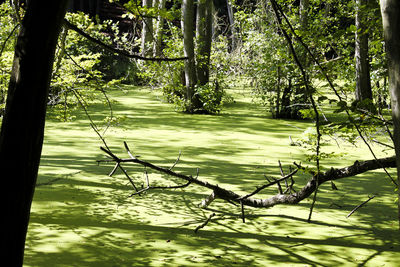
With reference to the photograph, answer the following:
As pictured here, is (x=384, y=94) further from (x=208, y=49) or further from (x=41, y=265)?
(x=41, y=265)

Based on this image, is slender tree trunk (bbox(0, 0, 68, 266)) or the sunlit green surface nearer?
slender tree trunk (bbox(0, 0, 68, 266))

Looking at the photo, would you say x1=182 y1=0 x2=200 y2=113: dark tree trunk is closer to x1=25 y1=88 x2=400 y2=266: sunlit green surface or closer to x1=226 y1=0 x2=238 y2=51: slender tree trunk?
x1=226 y1=0 x2=238 y2=51: slender tree trunk

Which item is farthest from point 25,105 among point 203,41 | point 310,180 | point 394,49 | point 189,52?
point 203,41

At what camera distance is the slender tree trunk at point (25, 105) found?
1498 millimetres

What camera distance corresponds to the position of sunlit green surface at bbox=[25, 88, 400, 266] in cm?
302

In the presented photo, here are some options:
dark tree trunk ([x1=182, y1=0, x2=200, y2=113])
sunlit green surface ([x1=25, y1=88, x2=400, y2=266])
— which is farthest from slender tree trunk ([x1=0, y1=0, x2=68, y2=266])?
dark tree trunk ([x1=182, y1=0, x2=200, y2=113])

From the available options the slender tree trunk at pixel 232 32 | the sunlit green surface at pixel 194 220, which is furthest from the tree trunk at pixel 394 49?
the slender tree trunk at pixel 232 32

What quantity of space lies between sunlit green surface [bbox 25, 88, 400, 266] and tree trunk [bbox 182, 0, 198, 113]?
3.70 meters

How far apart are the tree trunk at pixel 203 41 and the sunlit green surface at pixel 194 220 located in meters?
4.07

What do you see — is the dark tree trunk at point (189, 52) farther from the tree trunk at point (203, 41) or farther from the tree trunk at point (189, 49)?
the tree trunk at point (203, 41)

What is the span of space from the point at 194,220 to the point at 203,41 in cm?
730

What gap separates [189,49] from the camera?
10.1 metres

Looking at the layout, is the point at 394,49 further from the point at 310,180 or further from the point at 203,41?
the point at 203,41

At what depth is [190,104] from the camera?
34.5 ft
